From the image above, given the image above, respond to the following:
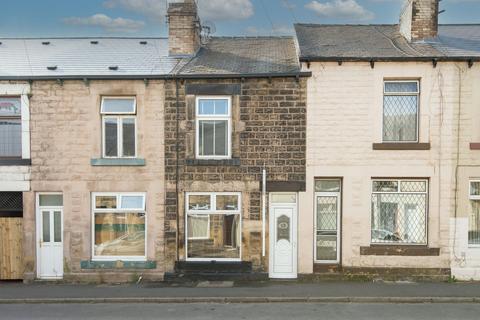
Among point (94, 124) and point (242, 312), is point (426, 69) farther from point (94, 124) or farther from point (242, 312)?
point (94, 124)

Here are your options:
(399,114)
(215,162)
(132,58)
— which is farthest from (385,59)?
(132,58)

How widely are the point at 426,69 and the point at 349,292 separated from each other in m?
6.33

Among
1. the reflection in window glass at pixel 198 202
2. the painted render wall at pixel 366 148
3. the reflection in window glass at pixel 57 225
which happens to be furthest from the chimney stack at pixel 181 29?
the reflection in window glass at pixel 57 225

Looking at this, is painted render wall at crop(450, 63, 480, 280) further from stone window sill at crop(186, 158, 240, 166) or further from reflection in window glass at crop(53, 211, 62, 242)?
reflection in window glass at crop(53, 211, 62, 242)

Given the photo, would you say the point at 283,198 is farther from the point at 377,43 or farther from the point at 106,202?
the point at 377,43

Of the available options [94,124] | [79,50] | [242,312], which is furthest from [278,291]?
[79,50]

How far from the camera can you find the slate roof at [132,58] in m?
11.8

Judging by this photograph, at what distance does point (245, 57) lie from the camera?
12.9 m

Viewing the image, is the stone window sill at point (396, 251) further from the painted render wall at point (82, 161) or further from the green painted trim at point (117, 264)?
the green painted trim at point (117, 264)

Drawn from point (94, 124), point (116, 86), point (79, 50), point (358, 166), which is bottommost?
point (358, 166)

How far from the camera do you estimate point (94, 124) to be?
38.5 ft

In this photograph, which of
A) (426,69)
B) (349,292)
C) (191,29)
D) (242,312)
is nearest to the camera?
(242,312)

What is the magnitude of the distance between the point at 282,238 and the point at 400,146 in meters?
4.13

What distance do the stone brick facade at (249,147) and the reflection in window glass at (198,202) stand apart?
→ 9.2 inches
